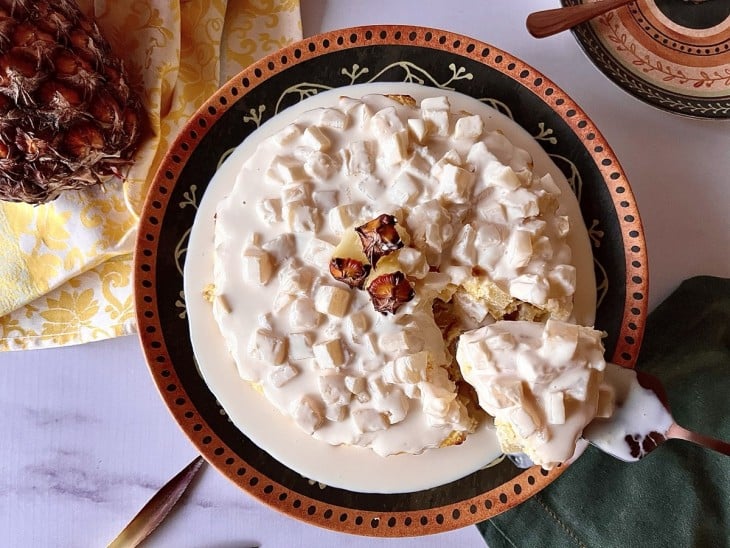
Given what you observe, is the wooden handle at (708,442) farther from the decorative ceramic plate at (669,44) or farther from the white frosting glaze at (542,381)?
the decorative ceramic plate at (669,44)

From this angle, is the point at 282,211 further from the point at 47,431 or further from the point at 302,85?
the point at 47,431

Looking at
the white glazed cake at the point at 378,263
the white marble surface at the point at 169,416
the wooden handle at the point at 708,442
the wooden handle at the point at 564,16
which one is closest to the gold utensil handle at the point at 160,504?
the white marble surface at the point at 169,416

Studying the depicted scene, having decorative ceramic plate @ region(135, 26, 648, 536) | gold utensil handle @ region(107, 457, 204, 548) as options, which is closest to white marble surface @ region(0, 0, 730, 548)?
gold utensil handle @ region(107, 457, 204, 548)

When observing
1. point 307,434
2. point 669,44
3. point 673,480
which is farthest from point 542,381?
point 669,44

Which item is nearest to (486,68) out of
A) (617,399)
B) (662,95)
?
(662,95)

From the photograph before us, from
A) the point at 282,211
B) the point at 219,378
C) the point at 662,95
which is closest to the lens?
the point at 282,211

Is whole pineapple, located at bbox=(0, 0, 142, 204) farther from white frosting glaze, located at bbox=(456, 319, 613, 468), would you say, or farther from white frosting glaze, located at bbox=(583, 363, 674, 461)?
white frosting glaze, located at bbox=(583, 363, 674, 461)
